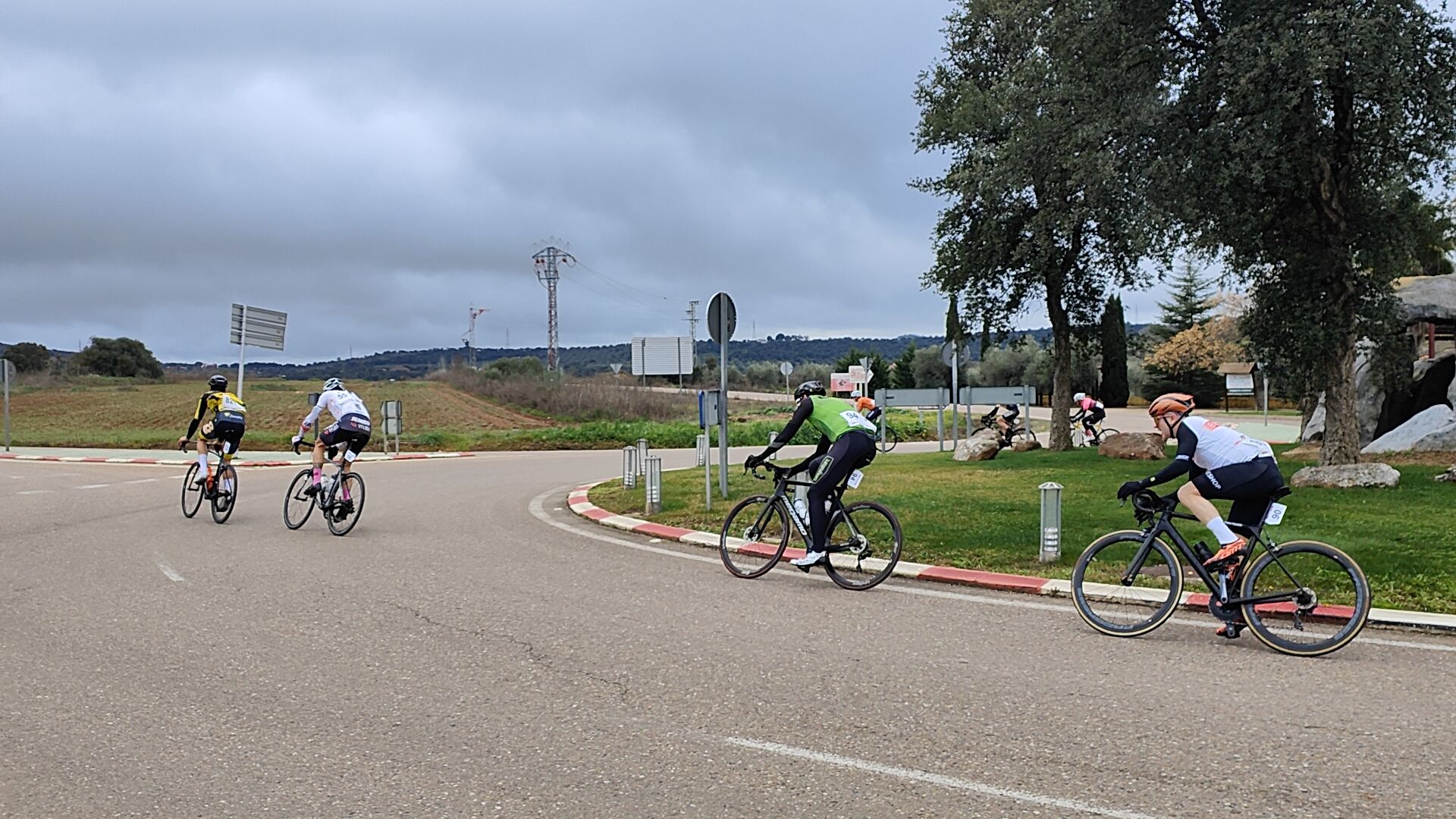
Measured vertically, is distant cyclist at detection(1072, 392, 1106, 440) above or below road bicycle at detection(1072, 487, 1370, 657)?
above

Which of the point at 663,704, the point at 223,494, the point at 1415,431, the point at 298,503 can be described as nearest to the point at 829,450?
the point at 663,704

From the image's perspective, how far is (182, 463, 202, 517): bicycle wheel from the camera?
46.0 feet

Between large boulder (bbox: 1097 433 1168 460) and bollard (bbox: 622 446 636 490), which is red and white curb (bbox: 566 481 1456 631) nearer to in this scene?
bollard (bbox: 622 446 636 490)

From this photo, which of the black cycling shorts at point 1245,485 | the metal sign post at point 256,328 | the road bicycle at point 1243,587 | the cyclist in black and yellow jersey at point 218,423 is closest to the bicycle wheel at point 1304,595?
the road bicycle at point 1243,587

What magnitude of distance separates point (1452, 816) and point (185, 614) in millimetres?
7697

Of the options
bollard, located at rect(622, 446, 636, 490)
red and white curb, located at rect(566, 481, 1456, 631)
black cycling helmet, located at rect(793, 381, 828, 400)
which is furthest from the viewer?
bollard, located at rect(622, 446, 636, 490)

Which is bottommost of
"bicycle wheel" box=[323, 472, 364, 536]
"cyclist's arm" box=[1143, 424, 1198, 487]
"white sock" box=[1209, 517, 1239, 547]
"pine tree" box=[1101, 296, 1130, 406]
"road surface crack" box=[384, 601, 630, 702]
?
"road surface crack" box=[384, 601, 630, 702]

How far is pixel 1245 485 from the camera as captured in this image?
675 centimetres

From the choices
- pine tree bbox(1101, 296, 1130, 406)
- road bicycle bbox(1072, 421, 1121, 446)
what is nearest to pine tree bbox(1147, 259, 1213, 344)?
pine tree bbox(1101, 296, 1130, 406)

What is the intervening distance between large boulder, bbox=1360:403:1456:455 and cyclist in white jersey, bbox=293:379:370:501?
56.7 ft

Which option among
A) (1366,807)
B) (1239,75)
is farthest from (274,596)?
(1239,75)

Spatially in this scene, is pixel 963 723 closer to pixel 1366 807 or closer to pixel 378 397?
pixel 1366 807

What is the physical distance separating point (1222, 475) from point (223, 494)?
11.9 meters

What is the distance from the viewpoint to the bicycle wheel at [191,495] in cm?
1402
